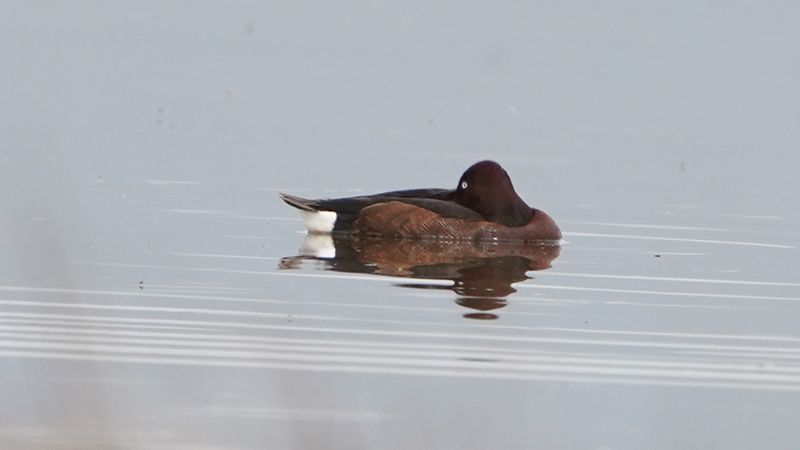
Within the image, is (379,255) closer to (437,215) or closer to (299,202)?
(437,215)

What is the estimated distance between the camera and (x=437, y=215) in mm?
13359

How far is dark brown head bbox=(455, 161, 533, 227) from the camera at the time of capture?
1338 cm

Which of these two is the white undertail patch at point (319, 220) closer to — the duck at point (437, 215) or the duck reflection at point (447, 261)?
the duck at point (437, 215)

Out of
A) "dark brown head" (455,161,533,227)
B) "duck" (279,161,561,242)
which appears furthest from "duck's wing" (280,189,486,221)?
"dark brown head" (455,161,533,227)

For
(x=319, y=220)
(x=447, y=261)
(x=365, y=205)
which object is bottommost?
(x=447, y=261)

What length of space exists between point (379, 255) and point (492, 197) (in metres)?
1.64

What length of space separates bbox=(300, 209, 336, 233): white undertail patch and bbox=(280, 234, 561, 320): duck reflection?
4.0 inches

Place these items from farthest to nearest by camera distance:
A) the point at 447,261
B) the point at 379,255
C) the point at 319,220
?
1. the point at 319,220
2. the point at 379,255
3. the point at 447,261

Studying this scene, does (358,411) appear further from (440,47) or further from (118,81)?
(440,47)

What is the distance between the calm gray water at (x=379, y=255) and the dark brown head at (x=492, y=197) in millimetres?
525

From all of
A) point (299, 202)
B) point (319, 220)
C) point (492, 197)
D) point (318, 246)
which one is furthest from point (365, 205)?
point (492, 197)

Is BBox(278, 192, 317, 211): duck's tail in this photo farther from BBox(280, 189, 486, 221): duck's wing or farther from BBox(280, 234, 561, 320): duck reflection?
BBox(280, 234, 561, 320): duck reflection

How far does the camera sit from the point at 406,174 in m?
16.2

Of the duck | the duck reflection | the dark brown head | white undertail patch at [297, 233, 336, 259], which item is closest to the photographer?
the duck reflection
